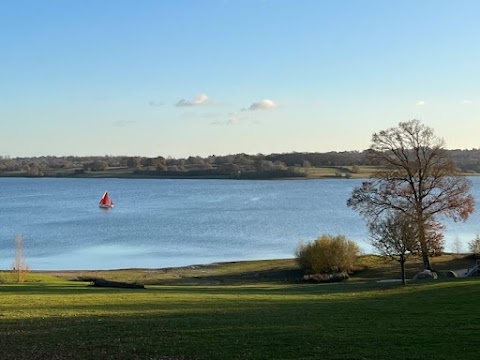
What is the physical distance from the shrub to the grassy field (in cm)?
1757

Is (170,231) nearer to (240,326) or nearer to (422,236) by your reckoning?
(422,236)

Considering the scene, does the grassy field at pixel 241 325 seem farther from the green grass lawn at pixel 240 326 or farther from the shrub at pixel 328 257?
the shrub at pixel 328 257

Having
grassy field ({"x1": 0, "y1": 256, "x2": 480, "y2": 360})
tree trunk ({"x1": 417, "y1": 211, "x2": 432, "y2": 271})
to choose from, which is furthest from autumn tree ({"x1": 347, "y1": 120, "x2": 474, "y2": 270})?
grassy field ({"x1": 0, "y1": 256, "x2": 480, "y2": 360})

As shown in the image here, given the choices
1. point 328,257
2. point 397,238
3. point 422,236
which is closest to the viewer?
point 397,238

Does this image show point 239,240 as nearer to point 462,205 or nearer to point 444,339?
point 462,205

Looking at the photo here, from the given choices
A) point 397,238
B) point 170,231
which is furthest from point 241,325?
point 170,231

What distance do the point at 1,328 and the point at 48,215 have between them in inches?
3073

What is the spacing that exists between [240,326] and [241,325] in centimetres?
20

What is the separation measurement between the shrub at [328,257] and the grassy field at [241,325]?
17571 mm

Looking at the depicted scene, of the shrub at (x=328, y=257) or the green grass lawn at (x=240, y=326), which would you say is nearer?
the green grass lawn at (x=240, y=326)

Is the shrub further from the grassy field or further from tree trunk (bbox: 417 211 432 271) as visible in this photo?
the grassy field

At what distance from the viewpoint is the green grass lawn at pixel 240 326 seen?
39.7 ft

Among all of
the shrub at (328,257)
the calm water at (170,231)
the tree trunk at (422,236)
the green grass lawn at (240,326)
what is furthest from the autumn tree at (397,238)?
the calm water at (170,231)

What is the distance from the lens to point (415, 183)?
41062 millimetres
